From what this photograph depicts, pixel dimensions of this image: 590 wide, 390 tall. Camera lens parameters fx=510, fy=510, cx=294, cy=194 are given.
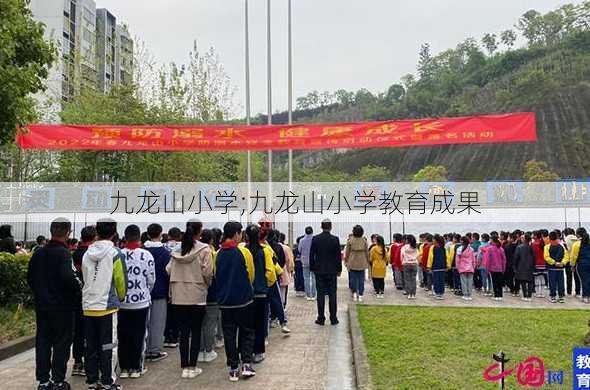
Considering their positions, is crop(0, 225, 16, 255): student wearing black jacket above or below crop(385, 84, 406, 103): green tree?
below

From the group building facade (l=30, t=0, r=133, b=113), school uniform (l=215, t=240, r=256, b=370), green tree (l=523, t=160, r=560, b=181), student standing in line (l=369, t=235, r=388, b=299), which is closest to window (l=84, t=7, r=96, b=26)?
building facade (l=30, t=0, r=133, b=113)

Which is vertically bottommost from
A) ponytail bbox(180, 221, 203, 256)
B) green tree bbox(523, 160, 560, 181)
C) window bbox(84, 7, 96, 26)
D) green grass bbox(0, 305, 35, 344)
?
green grass bbox(0, 305, 35, 344)

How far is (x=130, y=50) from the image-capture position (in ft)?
57.3

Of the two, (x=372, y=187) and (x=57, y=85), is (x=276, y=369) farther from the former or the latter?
(x=57, y=85)

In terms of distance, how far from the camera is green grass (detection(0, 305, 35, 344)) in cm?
687

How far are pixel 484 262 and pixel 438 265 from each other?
103cm

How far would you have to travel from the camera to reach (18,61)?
7.16 meters

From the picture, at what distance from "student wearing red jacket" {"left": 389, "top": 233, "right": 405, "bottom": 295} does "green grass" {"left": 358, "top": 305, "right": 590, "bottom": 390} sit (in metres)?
2.49

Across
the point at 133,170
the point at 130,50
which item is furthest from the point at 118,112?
the point at 130,50

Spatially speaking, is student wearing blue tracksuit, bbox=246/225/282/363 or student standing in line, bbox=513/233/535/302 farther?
student standing in line, bbox=513/233/535/302

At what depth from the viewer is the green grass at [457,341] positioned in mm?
5129

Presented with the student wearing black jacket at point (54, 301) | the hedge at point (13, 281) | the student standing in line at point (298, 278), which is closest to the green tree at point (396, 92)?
the student standing in line at point (298, 278)

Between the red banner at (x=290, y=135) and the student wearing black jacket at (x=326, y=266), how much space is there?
13.0 ft

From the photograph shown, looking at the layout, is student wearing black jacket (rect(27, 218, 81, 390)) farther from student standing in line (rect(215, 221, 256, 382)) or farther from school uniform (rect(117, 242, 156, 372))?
student standing in line (rect(215, 221, 256, 382))
